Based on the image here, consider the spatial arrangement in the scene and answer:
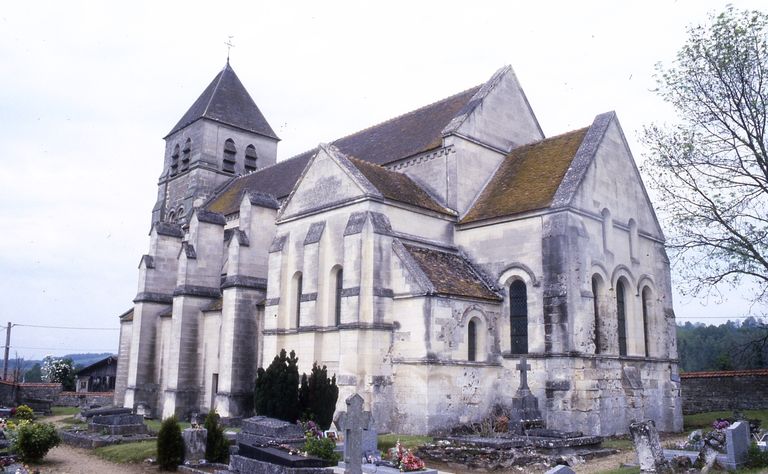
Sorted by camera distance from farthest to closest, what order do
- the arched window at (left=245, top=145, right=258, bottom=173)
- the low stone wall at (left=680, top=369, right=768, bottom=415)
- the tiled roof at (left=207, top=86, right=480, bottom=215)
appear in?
the arched window at (left=245, top=145, right=258, bottom=173), the tiled roof at (left=207, top=86, right=480, bottom=215), the low stone wall at (left=680, top=369, right=768, bottom=415)

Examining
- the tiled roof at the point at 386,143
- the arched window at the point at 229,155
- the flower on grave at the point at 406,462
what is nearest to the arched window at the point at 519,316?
the tiled roof at the point at 386,143

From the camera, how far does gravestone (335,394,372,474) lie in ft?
38.0

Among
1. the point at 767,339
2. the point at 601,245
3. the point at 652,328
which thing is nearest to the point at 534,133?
the point at 601,245

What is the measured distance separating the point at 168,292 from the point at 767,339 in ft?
83.8

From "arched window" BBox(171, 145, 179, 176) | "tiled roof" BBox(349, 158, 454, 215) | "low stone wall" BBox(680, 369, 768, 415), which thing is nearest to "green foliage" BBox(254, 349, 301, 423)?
"tiled roof" BBox(349, 158, 454, 215)

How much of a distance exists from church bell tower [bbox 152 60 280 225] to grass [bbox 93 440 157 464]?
68.5 ft

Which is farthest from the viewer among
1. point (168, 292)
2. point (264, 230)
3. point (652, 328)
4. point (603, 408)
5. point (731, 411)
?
point (168, 292)

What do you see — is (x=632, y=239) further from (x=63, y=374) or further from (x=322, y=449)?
(x=63, y=374)

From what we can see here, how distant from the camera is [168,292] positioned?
31094 millimetres

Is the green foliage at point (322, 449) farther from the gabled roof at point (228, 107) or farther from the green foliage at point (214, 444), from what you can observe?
the gabled roof at point (228, 107)

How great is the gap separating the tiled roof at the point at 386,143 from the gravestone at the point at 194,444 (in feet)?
45.0

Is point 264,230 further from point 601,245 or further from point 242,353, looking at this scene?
point 601,245

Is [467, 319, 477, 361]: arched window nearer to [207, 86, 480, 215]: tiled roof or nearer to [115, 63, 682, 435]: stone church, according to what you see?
[115, 63, 682, 435]: stone church

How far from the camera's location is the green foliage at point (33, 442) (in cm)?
1603
